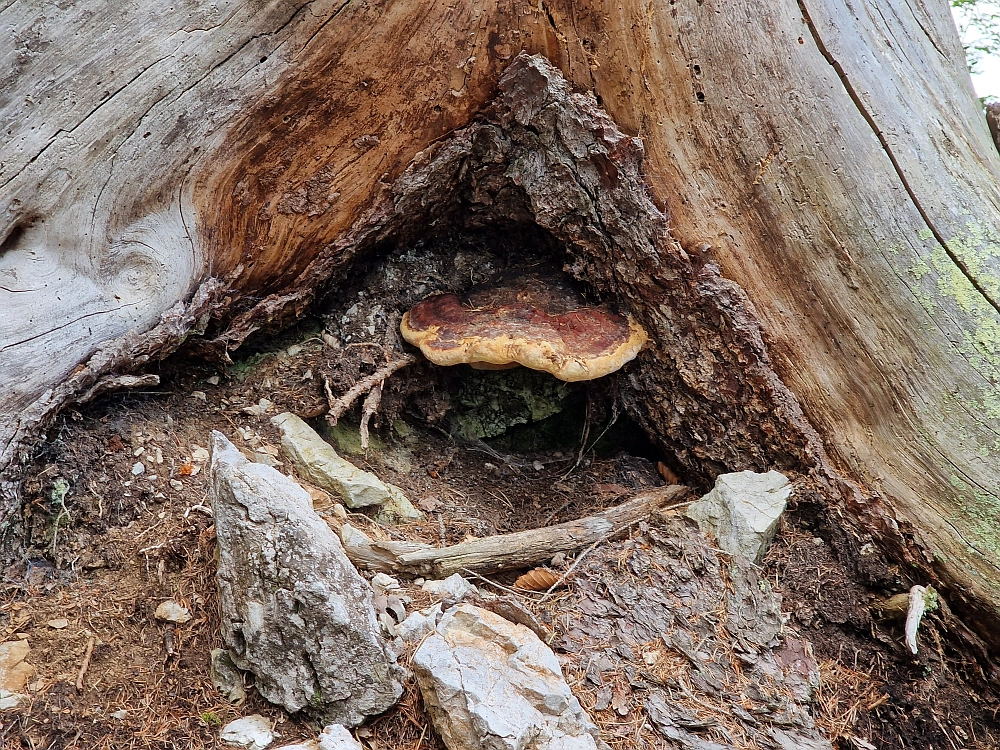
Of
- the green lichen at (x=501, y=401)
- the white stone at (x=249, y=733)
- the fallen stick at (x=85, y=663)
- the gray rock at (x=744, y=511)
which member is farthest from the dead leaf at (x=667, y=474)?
the fallen stick at (x=85, y=663)

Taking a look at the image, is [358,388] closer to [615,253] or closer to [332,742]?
[615,253]

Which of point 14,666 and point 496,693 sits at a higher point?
point 496,693

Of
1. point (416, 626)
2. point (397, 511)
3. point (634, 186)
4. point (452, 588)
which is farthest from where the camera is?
point (397, 511)

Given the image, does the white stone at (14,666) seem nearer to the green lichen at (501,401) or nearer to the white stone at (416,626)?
the white stone at (416,626)

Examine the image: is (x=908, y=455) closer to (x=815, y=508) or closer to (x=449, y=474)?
(x=815, y=508)

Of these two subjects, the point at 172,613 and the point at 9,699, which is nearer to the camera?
the point at 9,699

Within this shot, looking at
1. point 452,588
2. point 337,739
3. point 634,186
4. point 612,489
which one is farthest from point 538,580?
point 634,186

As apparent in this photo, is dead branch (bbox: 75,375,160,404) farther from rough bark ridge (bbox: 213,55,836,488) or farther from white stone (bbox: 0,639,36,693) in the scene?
white stone (bbox: 0,639,36,693)
